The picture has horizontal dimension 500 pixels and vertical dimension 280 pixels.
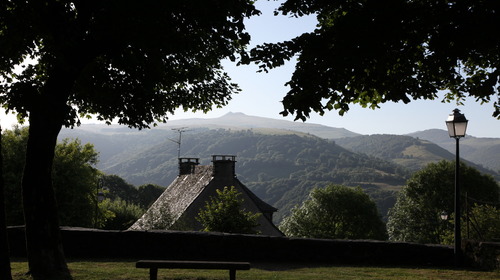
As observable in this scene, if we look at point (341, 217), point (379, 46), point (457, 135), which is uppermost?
point (379, 46)

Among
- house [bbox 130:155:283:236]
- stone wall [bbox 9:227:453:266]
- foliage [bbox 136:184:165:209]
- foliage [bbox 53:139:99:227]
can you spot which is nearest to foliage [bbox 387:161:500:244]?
house [bbox 130:155:283:236]

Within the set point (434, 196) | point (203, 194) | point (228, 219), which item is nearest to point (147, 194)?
point (203, 194)

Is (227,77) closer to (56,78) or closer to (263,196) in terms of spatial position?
(56,78)

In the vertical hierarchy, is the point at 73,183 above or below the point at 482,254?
above

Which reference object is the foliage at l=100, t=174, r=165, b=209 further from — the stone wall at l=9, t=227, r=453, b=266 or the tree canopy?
the tree canopy

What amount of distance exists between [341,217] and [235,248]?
43.0 meters

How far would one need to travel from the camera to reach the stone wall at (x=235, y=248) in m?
14.7

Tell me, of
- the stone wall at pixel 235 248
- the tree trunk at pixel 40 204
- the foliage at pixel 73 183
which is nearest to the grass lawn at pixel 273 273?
the tree trunk at pixel 40 204

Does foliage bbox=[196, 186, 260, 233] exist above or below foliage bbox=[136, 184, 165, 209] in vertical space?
above

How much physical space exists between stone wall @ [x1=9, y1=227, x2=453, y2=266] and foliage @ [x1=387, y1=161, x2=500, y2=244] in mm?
35537

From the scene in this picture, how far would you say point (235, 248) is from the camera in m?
15.0

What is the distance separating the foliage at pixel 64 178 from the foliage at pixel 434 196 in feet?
111

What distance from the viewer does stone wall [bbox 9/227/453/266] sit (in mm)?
14703

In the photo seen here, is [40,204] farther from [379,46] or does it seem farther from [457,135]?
[457,135]
